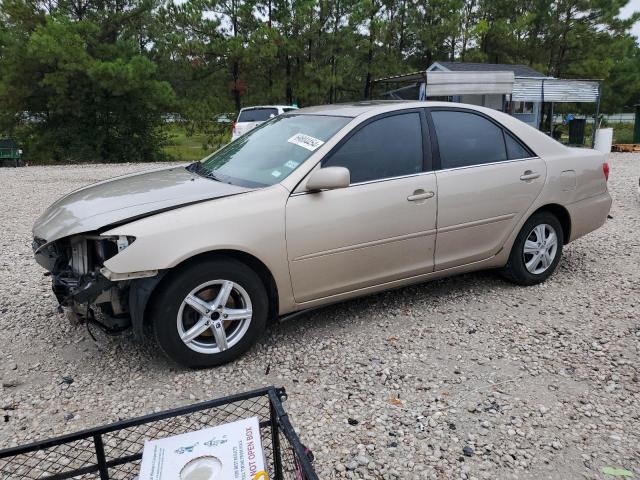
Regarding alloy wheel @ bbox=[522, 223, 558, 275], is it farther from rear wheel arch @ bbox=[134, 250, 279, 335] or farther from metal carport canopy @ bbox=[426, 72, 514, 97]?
A: metal carport canopy @ bbox=[426, 72, 514, 97]

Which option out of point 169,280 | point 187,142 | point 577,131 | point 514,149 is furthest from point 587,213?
point 187,142

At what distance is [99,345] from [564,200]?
393 centimetres

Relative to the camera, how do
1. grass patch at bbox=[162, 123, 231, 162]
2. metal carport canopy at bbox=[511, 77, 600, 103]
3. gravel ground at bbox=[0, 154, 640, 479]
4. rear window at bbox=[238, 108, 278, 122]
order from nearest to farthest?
gravel ground at bbox=[0, 154, 640, 479]
rear window at bbox=[238, 108, 278, 122]
metal carport canopy at bbox=[511, 77, 600, 103]
grass patch at bbox=[162, 123, 231, 162]

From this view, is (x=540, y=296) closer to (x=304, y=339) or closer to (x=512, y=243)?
(x=512, y=243)

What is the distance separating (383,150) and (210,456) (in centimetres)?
272

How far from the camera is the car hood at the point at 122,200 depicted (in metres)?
3.06

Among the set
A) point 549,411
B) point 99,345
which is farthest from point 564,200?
point 99,345

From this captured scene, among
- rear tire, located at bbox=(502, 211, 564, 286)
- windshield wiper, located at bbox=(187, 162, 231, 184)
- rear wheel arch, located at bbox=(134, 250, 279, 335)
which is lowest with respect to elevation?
rear tire, located at bbox=(502, 211, 564, 286)

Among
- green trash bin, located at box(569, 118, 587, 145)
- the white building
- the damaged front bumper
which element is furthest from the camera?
green trash bin, located at box(569, 118, 587, 145)

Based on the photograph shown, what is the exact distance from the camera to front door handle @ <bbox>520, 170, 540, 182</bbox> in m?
4.34

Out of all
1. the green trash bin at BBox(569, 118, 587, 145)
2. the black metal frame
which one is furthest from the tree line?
the black metal frame

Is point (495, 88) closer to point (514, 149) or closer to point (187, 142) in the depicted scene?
point (514, 149)

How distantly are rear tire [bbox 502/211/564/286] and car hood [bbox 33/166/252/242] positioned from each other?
248 cm

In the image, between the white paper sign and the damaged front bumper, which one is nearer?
the white paper sign
